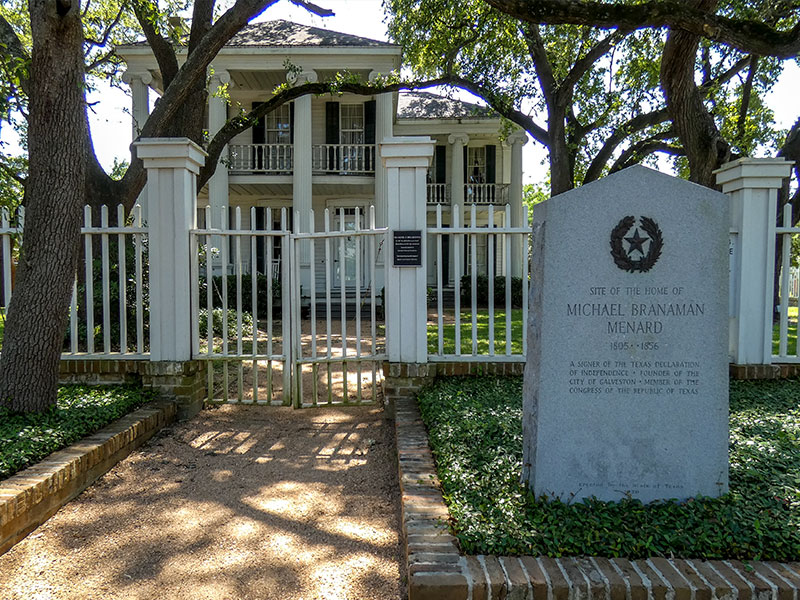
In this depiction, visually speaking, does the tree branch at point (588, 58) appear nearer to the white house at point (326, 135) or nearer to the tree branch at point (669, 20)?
the white house at point (326, 135)

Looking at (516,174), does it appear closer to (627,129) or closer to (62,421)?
(627,129)

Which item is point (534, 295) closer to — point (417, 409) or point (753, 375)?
point (417, 409)

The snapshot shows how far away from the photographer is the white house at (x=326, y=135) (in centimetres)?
1381

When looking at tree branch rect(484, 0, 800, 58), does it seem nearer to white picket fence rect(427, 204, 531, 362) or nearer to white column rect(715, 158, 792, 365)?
white column rect(715, 158, 792, 365)

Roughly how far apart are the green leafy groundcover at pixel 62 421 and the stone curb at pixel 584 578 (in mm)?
2536

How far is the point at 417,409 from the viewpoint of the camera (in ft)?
15.4

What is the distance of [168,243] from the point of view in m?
4.92

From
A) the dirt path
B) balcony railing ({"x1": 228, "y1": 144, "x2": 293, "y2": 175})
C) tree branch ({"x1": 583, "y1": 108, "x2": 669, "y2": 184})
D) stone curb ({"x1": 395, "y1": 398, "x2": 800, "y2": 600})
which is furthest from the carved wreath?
balcony railing ({"x1": 228, "y1": 144, "x2": 293, "y2": 175})

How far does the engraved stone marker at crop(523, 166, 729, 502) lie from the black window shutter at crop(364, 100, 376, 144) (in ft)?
45.3

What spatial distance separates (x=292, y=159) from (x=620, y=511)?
14.6m

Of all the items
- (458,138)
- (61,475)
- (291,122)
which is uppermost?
(291,122)

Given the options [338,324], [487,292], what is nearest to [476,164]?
[487,292]

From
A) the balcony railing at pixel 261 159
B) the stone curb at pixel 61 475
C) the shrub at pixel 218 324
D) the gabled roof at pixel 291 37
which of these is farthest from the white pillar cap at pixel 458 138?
the stone curb at pixel 61 475

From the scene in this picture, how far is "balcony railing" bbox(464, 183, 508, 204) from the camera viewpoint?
17.4 meters
